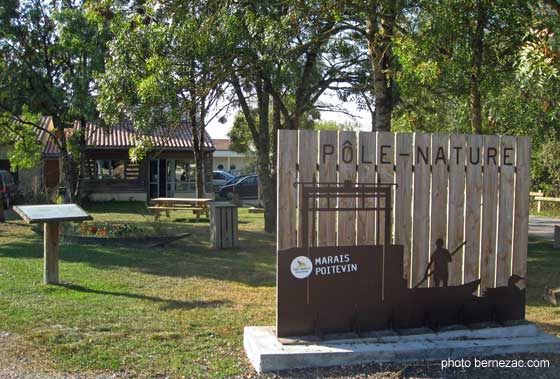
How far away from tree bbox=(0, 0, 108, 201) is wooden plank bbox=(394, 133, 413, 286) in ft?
43.3

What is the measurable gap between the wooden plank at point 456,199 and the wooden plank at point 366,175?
83 centimetres

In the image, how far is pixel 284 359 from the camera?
4.94 m

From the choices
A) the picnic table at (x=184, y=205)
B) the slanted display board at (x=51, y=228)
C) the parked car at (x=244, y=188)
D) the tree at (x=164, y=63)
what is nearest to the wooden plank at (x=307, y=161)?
the slanted display board at (x=51, y=228)

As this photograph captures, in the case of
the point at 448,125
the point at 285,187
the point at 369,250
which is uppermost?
the point at 448,125

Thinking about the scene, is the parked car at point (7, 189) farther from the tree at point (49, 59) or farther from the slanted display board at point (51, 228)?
the slanted display board at point (51, 228)

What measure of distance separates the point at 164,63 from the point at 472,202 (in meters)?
6.79

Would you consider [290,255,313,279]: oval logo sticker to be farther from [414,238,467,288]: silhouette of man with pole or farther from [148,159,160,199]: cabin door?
[148,159,160,199]: cabin door

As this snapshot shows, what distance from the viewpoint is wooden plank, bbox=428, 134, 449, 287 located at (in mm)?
5758

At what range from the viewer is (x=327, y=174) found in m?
5.39

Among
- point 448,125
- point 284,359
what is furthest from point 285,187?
point 448,125

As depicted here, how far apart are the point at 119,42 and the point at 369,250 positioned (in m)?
8.25

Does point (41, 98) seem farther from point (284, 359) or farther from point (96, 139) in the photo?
point (284, 359)

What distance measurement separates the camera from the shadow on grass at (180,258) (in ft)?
33.1

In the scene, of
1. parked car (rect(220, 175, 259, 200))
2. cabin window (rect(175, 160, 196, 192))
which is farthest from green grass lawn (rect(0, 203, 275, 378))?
cabin window (rect(175, 160, 196, 192))
